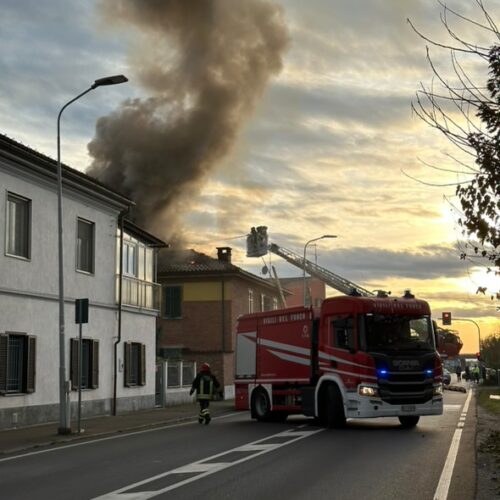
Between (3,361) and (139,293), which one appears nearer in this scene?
(3,361)

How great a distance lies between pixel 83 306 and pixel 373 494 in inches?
432

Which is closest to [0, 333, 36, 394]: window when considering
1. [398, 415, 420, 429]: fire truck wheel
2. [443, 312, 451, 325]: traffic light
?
[398, 415, 420, 429]: fire truck wheel

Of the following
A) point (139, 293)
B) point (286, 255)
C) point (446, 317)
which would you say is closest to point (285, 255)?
point (286, 255)

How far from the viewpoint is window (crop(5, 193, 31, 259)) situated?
72.4 ft

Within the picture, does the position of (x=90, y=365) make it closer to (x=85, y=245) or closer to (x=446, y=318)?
(x=85, y=245)

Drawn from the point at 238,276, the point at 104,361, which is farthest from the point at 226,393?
the point at 104,361

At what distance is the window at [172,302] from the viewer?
155ft

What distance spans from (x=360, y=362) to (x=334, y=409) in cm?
149

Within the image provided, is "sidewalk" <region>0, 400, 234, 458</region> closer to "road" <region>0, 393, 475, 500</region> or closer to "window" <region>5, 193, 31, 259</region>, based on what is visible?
"road" <region>0, 393, 475, 500</region>

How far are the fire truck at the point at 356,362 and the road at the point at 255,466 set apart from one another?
2.43 feet

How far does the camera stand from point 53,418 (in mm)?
23547

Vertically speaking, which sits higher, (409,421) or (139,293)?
(139,293)

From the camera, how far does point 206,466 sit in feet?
40.5

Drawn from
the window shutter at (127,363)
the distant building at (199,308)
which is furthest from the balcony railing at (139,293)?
the distant building at (199,308)
